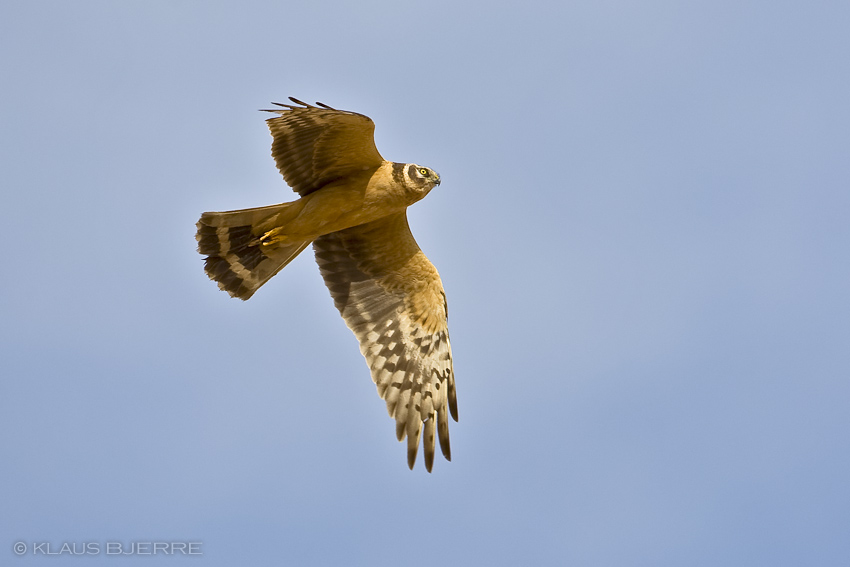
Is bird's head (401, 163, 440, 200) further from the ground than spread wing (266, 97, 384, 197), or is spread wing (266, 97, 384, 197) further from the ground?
spread wing (266, 97, 384, 197)

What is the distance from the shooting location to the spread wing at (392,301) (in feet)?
39.8

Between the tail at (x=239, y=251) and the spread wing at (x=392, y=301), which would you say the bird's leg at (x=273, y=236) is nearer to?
the tail at (x=239, y=251)

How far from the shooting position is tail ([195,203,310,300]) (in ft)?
38.2

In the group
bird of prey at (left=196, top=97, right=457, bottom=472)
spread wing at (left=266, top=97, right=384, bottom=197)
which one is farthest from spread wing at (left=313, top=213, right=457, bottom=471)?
spread wing at (left=266, top=97, right=384, bottom=197)

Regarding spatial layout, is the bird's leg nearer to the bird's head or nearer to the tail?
the tail

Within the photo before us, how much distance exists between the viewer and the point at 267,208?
1152 cm

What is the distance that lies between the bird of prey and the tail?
0.04 feet

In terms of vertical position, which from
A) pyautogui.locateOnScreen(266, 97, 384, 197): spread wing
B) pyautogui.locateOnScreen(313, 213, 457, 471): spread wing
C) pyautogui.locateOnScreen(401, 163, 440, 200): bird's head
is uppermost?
pyautogui.locateOnScreen(266, 97, 384, 197): spread wing

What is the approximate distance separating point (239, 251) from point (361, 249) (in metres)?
1.59

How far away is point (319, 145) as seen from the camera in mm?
11281

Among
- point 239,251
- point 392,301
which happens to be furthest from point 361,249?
point 239,251

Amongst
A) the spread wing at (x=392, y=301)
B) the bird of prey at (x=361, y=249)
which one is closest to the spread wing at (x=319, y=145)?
the bird of prey at (x=361, y=249)

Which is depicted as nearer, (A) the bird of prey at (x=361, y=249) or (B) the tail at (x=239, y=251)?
(A) the bird of prey at (x=361, y=249)

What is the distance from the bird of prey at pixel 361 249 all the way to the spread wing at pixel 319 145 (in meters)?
0.01
